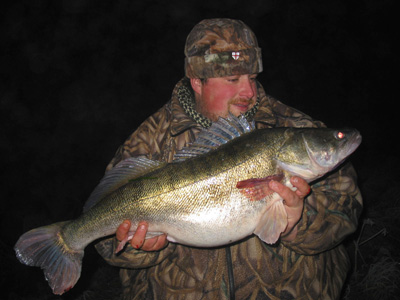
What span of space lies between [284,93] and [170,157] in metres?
10.4

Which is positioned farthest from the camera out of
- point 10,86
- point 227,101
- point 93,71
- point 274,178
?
point 93,71

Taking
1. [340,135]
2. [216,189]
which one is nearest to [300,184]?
[340,135]

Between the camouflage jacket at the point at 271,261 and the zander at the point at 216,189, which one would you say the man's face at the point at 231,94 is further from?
the zander at the point at 216,189

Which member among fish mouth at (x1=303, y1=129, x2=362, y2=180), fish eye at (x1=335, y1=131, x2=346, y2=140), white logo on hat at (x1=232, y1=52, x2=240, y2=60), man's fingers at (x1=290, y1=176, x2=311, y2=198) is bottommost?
man's fingers at (x1=290, y1=176, x2=311, y2=198)

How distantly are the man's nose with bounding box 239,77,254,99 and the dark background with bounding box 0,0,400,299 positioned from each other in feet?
12.6

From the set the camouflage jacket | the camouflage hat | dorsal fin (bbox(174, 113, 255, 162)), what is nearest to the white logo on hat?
the camouflage hat

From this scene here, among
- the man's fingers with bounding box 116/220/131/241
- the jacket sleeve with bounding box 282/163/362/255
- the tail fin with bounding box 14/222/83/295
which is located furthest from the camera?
the jacket sleeve with bounding box 282/163/362/255

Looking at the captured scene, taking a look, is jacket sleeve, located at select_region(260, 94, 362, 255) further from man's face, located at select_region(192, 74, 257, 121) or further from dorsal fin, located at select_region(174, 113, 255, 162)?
dorsal fin, located at select_region(174, 113, 255, 162)

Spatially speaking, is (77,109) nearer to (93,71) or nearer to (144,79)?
(93,71)

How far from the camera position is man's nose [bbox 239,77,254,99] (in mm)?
2379

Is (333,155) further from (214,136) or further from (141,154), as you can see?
(141,154)

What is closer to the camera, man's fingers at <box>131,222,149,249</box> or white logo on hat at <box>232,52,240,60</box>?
man's fingers at <box>131,222,149,249</box>

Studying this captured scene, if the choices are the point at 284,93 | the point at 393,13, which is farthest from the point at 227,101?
the point at 393,13

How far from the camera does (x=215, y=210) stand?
1.74 metres
